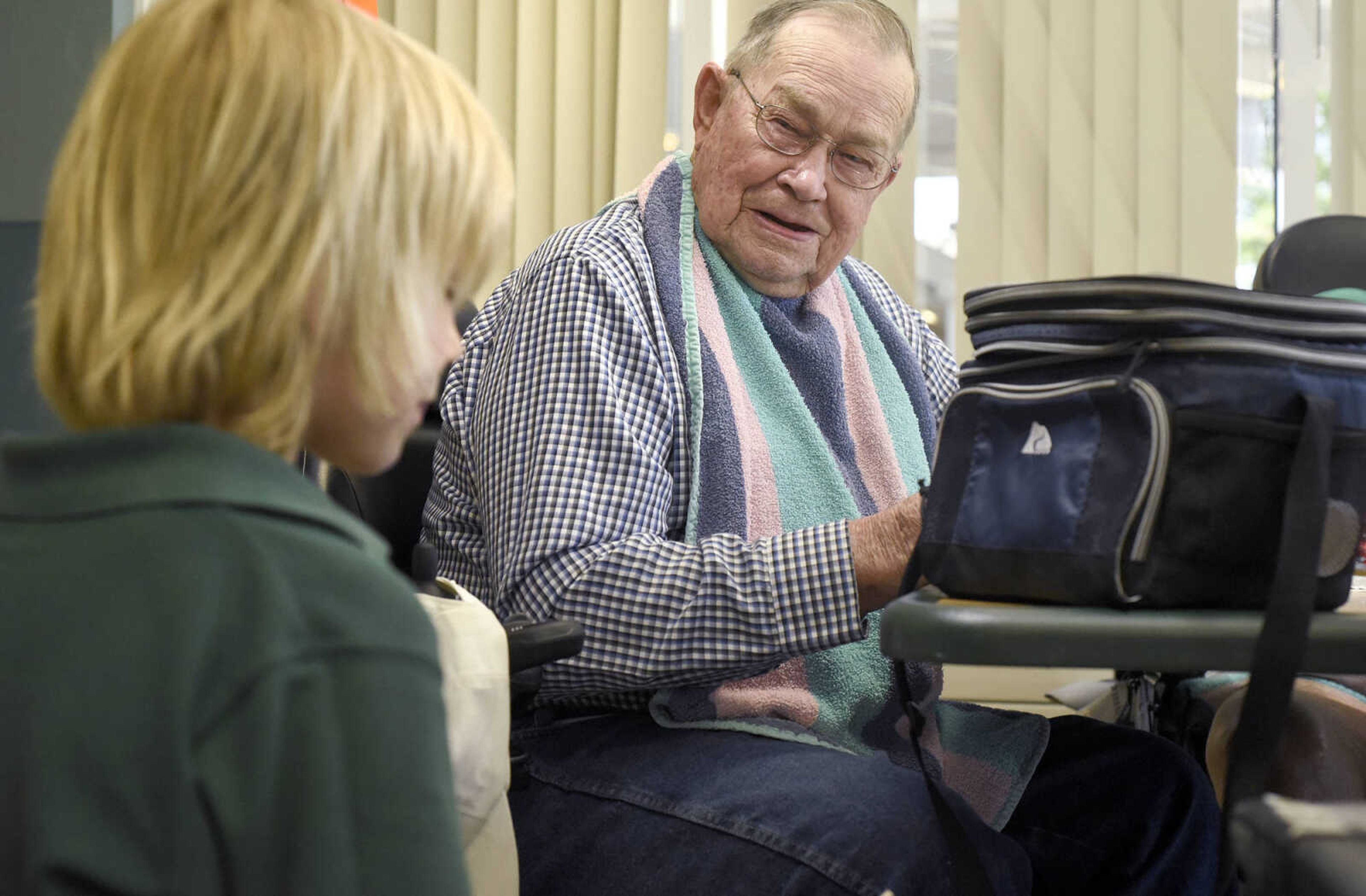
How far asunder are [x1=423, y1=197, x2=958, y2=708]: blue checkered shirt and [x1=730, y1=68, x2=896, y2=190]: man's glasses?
0.77 feet

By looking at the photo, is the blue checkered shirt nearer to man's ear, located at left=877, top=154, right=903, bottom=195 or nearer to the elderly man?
the elderly man

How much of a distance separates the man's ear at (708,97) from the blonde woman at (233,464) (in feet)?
3.11

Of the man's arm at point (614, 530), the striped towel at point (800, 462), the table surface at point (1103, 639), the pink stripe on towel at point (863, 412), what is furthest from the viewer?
the pink stripe on towel at point (863, 412)

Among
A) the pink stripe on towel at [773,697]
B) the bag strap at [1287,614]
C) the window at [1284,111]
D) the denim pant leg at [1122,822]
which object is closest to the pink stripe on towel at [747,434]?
the pink stripe on towel at [773,697]

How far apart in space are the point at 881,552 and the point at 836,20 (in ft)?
2.37

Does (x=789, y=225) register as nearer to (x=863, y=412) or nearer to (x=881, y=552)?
(x=863, y=412)

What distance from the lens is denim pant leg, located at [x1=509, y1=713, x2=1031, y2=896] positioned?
1.08 metres

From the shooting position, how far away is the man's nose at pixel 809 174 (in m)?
1.57

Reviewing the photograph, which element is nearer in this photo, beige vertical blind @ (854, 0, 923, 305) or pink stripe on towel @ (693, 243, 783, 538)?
pink stripe on towel @ (693, 243, 783, 538)

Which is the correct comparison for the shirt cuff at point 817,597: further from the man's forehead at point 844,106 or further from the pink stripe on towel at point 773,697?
the man's forehead at point 844,106

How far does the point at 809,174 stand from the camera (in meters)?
1.58

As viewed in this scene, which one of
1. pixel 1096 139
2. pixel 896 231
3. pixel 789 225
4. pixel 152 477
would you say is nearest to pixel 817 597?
pixel 789 225

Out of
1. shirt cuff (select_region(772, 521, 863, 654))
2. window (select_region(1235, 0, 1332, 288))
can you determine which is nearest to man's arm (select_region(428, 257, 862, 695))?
shirt cuff (select_region(772, 521, 863, 654))

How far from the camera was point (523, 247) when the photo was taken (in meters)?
2.60
